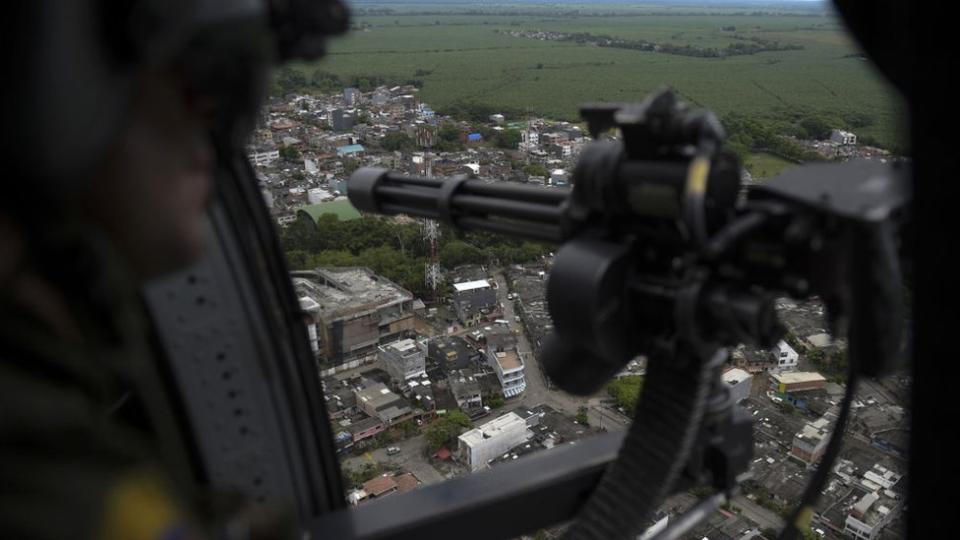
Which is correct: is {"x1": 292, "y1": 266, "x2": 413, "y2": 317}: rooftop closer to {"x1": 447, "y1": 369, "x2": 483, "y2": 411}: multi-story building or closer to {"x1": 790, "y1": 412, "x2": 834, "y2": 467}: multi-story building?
{"x1": 447, "y1": 369, "x2": 483, "y2": 411}: multi-story building

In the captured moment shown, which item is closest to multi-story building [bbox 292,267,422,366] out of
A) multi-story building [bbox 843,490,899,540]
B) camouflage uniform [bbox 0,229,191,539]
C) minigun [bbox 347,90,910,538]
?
multi-story building [bbox 843,490,899,540]

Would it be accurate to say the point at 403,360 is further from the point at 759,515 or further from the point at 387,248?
the point at 759,515

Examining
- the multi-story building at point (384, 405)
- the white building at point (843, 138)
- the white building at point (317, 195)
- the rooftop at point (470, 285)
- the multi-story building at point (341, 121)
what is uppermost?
the white building at point (843, 138)

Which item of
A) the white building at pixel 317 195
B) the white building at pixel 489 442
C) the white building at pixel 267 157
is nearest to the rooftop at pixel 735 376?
the white building at pixel 489 442

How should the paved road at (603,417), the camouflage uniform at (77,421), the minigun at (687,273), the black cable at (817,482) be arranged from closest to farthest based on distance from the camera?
the camouflage uniform at (77,421) < the minigun at (687,273) < the black cable at (817,482) < the paved road at (603,417)

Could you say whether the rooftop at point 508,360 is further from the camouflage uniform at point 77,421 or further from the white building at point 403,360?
the camouflage uniform at point 77,421

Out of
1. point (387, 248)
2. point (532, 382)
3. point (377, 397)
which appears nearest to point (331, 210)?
point (387, 248)

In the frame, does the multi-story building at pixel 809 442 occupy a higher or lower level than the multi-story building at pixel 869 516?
higher

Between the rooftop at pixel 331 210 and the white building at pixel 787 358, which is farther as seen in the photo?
the rooftop at pixel 331 210
